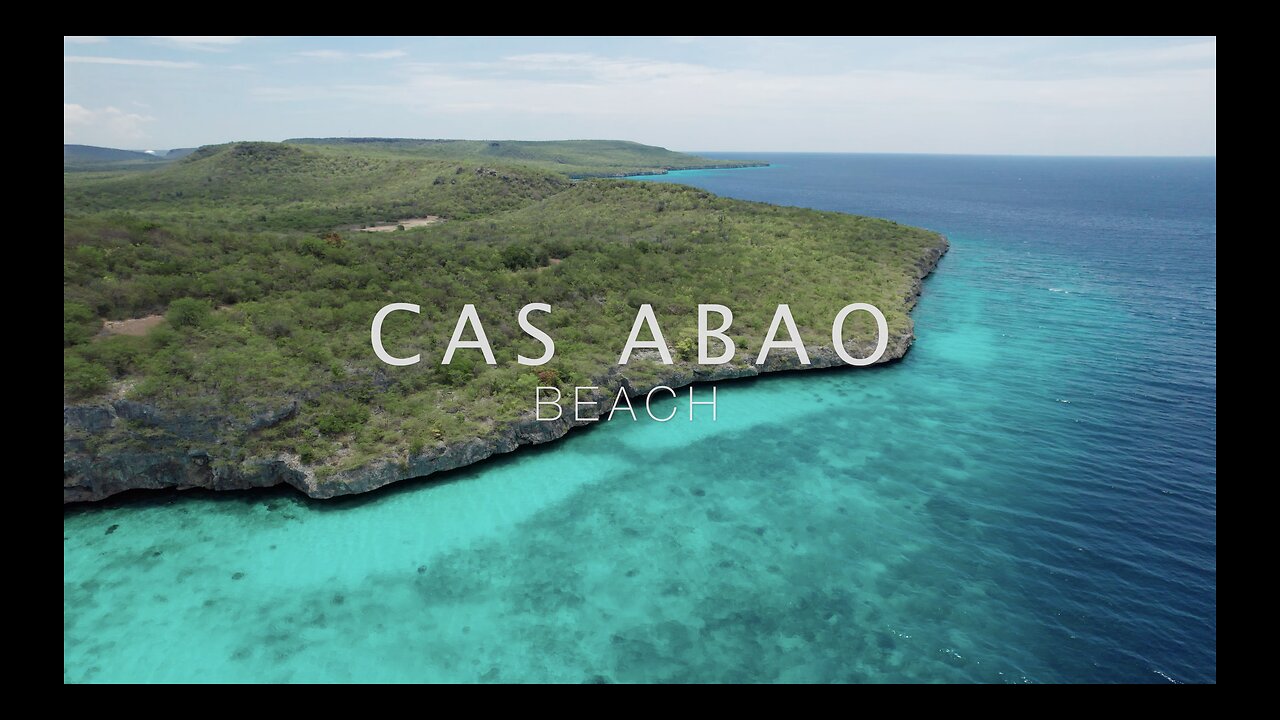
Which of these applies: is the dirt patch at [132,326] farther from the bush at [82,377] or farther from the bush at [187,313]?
the bush at [82,377]

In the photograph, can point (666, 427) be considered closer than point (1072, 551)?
No

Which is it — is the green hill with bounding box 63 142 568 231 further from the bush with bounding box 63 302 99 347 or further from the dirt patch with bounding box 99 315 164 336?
the bush with bounding box 63 302 99 347

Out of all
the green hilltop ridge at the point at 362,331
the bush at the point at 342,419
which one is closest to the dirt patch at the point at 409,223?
the green hilltop ridge at the point at 362,331

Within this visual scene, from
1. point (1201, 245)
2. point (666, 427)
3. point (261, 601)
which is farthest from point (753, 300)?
point (1201, 245)

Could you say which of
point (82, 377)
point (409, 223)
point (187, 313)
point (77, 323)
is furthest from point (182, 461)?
point (409, 223)

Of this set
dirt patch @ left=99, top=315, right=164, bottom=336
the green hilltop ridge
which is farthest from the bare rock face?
dirt patch @ left=99, top=315, right=164, bottom=336

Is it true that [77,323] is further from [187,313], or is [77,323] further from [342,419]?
[342,419]
